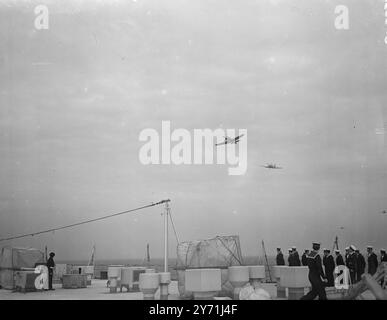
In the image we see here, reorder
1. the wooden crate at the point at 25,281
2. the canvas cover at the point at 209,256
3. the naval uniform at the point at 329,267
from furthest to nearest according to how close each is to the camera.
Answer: the wooden crate at the point at 25,281
the naval uniform at the point at 329,267
the canvas cover at the point at 209,256

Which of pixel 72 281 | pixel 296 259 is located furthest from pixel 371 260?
pixel 72 281

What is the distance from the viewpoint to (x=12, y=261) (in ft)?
59.0

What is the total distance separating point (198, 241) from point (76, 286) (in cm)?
732

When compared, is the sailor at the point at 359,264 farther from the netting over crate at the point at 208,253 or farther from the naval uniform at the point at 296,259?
the netting over crate at the point at 208,253

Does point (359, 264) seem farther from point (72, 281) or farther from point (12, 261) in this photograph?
point (12, 261)

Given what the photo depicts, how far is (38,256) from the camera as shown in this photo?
19.0m

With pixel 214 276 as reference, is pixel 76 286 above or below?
below

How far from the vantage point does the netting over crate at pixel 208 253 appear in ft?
45.6

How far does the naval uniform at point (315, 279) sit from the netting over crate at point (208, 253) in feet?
9.75

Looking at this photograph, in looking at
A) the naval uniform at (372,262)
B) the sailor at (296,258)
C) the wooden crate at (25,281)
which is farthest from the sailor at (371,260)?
the wooden crate at (25,281)

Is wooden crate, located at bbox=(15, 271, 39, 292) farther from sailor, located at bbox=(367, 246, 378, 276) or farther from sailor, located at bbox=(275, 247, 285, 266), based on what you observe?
sailor, located at bbox=(367, 246, 378, 276)
